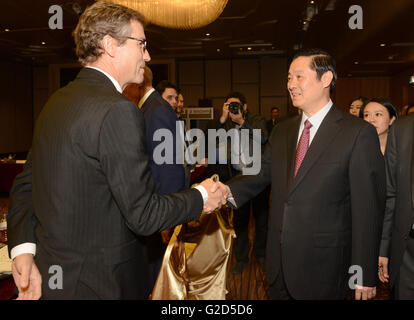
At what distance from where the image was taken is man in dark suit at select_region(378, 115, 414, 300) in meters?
1.55

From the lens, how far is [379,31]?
7.41 metres

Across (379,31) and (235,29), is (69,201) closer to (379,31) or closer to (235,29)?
(379,31)

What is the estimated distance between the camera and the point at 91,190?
115cm

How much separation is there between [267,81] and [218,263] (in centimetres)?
1051

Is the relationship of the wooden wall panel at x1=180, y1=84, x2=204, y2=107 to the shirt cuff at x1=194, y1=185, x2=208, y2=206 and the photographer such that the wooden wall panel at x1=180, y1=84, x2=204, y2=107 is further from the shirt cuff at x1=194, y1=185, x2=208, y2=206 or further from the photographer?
the shirt cuff at x1=194, y1=185, x2=208, y2=206

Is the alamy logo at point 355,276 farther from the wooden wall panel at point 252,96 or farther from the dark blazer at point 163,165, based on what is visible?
the wooden wall panel at point 252,96

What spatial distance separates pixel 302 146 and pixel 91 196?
105 cm

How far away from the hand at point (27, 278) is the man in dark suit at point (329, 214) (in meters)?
1.03

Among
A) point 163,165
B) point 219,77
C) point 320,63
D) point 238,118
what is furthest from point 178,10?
point 219,77

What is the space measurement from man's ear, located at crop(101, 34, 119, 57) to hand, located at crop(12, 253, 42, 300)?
2.49 feet

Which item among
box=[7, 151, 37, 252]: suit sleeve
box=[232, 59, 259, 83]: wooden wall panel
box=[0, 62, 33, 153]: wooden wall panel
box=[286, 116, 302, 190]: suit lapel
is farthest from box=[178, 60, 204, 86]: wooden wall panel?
box=[7, 151, 37, 252]: suit sleeve

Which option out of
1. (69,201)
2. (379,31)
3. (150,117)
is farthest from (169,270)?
(379,31)

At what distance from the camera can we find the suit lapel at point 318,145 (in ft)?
5.48

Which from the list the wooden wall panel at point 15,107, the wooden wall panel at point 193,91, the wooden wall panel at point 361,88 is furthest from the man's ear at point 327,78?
the wooden wall panel at point 361,88
